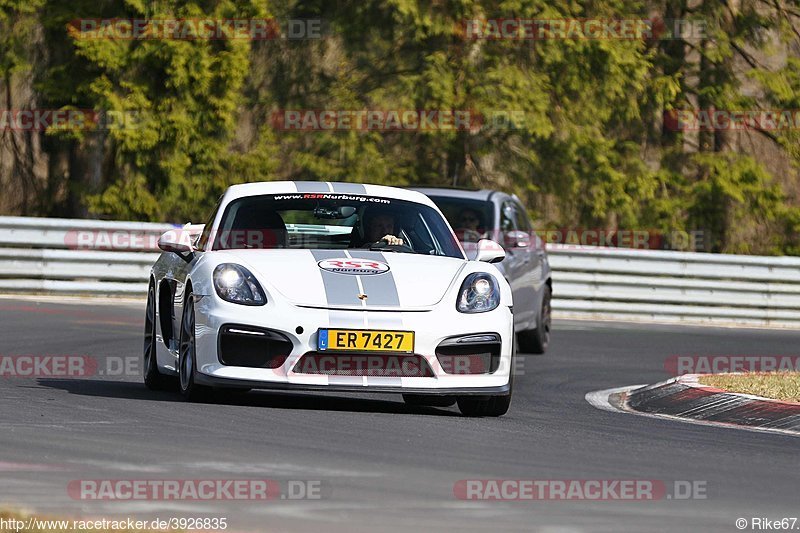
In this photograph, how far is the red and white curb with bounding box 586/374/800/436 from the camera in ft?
33.0

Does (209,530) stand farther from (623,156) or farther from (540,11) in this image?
(623,156)

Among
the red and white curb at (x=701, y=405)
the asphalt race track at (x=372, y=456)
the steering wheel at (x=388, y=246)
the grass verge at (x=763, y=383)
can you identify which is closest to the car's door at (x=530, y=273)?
the grass verge at (x=763, y=383)

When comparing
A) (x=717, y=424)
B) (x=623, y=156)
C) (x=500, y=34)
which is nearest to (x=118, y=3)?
(x=500, y=34)

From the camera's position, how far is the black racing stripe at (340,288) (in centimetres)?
888

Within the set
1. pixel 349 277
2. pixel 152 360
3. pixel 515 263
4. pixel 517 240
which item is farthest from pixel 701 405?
pixel 515 263

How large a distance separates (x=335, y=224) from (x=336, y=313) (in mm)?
1447

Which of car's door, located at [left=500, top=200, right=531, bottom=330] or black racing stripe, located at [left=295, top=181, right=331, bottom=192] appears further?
car's door, located at [left=500, top=200, right=531, bottom=330]

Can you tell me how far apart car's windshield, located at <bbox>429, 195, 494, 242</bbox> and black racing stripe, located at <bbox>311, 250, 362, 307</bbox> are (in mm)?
5858

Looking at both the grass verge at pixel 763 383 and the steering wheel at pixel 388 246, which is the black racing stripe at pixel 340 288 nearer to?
the steering wheel at pixel 388 246

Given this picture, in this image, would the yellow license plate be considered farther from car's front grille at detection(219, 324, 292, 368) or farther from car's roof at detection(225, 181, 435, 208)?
car's roof at detection(225, 181, 435, 208)

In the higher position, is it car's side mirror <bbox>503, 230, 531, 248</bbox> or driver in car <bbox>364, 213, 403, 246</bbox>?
driver in car <bbox>364, 213, 403, 246</bbox>

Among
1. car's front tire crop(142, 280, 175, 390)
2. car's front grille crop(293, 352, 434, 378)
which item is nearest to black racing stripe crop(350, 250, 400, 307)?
car's front grille crop(293, 352, 434, 378)

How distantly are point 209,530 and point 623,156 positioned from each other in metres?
25.2

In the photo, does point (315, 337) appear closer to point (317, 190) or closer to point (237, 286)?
point (237, 286)
